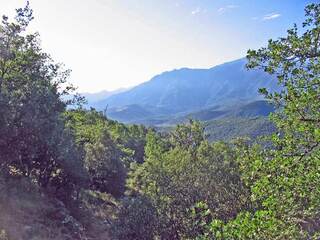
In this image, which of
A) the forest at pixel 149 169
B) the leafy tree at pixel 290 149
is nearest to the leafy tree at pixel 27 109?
the forest at pixel 149 169

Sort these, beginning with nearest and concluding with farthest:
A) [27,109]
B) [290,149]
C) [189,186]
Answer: [290,149] → [27,109] → [189,186]

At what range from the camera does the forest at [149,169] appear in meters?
10.1

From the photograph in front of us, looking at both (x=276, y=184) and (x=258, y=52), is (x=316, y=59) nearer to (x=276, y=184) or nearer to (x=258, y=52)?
(x=258, y=52)

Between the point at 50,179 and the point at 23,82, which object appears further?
the point at 50,179

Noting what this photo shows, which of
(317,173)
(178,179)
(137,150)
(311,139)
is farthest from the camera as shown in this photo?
(137,150)

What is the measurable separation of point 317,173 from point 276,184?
100 centimetres

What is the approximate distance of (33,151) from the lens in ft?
106

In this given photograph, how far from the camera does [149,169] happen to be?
119 ft

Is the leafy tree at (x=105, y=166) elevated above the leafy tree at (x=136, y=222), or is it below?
above

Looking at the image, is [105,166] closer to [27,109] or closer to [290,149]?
[27,109]

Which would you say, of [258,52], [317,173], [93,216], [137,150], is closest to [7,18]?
[93,216]

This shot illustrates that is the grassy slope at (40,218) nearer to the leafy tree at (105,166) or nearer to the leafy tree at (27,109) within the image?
the leafy tree at (27,109)

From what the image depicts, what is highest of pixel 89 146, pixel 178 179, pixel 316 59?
pixel 316 59

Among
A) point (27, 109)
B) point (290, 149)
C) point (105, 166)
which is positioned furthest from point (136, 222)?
point (290, 149)
